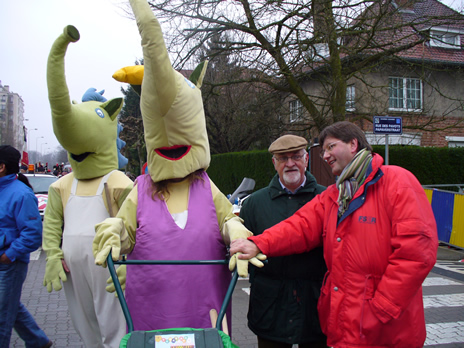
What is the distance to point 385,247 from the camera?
2285 mm

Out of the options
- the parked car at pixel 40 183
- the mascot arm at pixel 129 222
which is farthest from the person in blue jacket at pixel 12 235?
the parked car at pixel 40 183

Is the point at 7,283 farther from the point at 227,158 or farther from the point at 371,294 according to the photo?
the point at 227,158

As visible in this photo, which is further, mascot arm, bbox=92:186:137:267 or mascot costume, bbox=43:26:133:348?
mascot costume, bbox=43:26:133:348

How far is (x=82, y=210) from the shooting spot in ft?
11.7

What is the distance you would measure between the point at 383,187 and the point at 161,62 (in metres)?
1.48

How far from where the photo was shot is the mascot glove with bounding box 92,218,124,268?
231 centimetres

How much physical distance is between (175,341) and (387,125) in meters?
8.03

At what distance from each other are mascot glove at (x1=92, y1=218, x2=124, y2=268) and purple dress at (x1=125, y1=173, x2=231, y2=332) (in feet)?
0.89

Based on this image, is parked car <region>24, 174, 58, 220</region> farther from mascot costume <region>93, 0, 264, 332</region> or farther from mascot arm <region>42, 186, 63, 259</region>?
mascot costume <region>93, 0, 264, 332</region>

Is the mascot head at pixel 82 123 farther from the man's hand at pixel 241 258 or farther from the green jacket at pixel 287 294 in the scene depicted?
the man's hand at pixel 241 258

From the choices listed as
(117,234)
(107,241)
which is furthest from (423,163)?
(107,241)

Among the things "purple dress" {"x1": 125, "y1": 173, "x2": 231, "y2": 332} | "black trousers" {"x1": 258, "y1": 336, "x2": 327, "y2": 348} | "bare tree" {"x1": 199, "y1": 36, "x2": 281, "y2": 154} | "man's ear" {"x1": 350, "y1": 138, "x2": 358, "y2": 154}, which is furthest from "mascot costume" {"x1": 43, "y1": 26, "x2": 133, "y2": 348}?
"bare tree" {"x1": 199, "y1": 36, "x2": 281, "y2": 154}

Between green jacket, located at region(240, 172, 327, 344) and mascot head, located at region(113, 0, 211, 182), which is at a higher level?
mascot head, located at region(113, 0, 211, 182)

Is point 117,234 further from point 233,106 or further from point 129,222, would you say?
point 233,106
